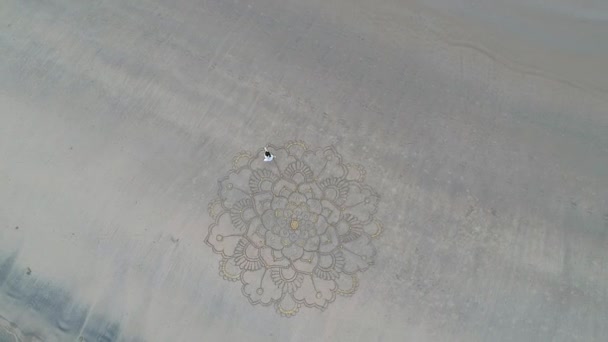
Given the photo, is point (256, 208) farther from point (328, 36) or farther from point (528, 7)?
point (528, 7)

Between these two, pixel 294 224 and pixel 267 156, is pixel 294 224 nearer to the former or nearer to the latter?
pixel 294 224

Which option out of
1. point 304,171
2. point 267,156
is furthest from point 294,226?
point 267,156

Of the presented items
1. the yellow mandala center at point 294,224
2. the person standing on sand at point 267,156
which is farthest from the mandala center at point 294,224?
the person standing on sand at point 267,156

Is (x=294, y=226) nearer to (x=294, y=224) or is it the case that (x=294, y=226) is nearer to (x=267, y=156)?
(x=294, y=224)

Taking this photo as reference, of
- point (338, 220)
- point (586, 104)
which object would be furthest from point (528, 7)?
point (338, 220)

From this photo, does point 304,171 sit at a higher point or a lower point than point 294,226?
higher

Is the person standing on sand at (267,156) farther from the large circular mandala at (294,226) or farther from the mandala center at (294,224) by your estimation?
the mandala center at (294,224)

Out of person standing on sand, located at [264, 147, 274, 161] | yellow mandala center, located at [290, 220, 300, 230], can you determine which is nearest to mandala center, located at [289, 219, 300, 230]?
yellow mandala center, located at [290, 220, 300, 230]
